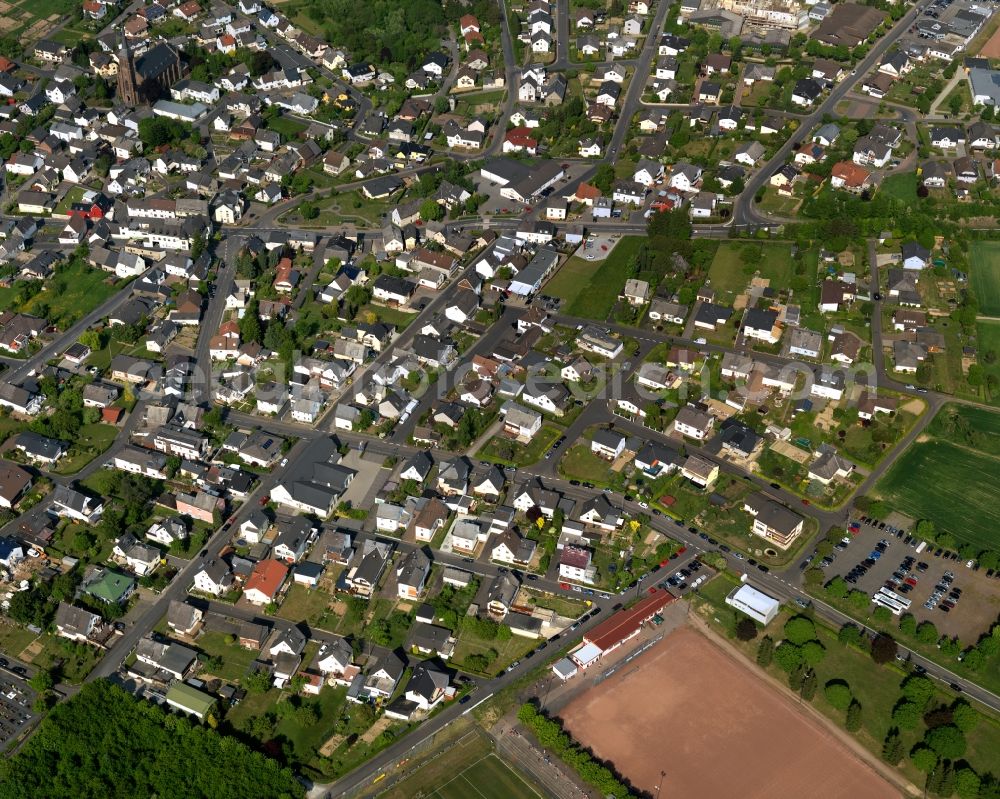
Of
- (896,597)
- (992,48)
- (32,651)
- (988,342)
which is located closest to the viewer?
(32,651)

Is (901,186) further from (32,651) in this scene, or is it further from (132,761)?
(32,651)

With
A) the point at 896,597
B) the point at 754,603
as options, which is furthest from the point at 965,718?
the point at 754,603

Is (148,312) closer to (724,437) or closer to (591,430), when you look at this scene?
(591,430)

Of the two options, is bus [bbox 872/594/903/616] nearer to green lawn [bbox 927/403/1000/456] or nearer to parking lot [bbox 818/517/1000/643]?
parking lot [bbox 818/517/1000/643]

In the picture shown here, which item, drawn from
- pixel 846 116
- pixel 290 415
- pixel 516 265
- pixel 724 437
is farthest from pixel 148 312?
pixel 846 116

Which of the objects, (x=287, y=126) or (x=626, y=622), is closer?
(x=626, y=622)

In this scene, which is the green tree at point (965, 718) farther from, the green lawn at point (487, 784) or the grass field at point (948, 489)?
the green lawn at point (487, 784)

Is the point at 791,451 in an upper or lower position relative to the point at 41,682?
upper
